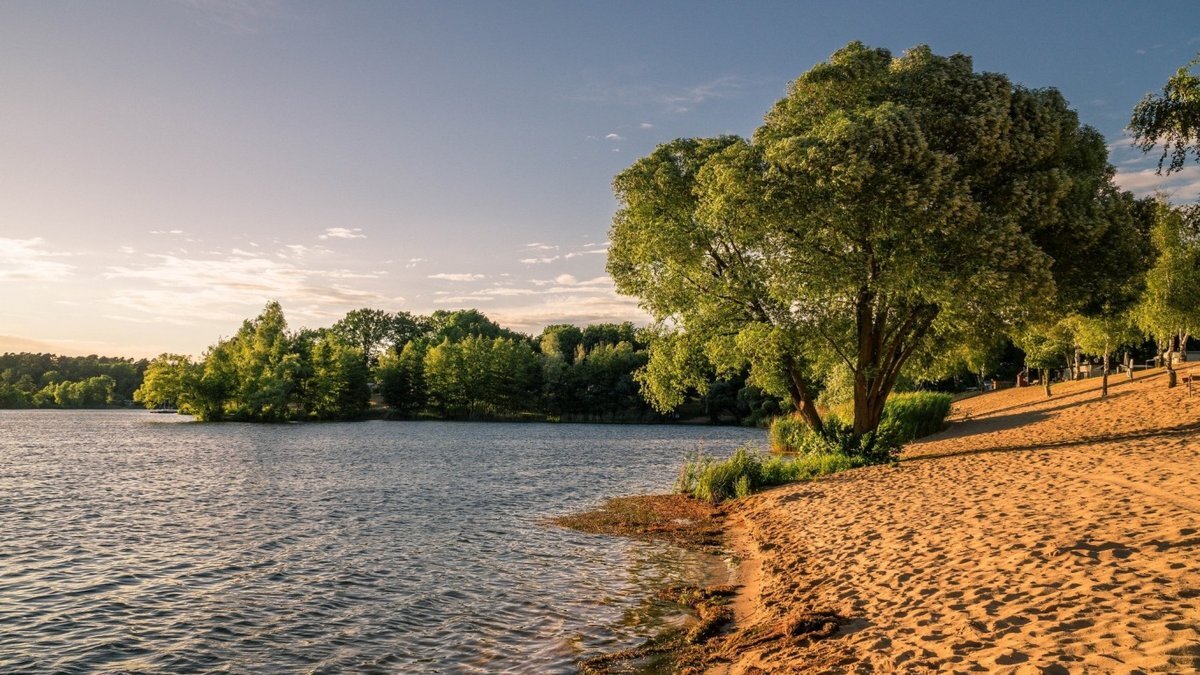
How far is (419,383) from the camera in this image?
13125 cm

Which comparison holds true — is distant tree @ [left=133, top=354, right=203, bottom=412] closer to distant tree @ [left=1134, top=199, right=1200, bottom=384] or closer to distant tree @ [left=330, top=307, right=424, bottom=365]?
distant tree @ [left=330, top=307, right=424, bottom=365]

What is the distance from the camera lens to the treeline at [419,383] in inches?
4343

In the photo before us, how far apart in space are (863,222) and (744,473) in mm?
10443

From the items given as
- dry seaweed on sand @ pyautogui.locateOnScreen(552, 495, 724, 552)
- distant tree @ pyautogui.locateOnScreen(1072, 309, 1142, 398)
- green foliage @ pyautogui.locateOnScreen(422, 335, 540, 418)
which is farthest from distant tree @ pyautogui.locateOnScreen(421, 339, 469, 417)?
dry seaweed on sand @ pyautogui.locateOnScreen(552, 495, 724, 552)

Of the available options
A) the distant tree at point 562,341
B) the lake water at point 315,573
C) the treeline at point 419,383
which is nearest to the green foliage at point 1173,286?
the lake water at point 315,573

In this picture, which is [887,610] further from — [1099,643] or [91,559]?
[91,559]

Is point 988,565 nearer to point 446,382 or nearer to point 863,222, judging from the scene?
point 863,222

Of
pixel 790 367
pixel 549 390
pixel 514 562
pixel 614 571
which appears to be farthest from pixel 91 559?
pixel 549 390

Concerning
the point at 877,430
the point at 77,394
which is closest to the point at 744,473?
the point at 877,430

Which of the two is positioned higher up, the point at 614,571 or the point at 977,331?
the point at 977,331

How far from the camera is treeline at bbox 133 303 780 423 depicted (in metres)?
110

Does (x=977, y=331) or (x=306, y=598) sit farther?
(x=977, y=331)

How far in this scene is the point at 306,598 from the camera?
16047mm

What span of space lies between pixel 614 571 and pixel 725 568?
268 cm
